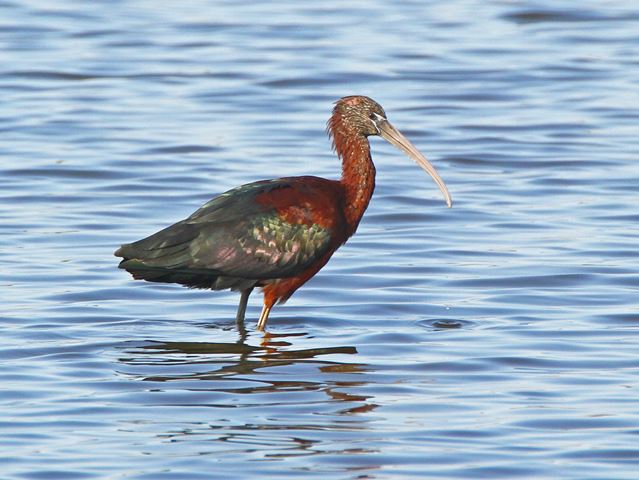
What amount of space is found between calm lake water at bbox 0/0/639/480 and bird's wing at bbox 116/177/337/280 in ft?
1.54

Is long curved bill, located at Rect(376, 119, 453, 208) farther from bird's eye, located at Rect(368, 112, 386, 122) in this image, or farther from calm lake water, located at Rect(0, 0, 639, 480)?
calm lake water, located at Rect(0, 0, 639, 480)

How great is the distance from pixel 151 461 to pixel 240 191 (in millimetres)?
3447

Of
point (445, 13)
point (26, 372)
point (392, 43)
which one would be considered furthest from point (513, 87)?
point (26, 372)

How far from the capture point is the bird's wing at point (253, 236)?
35.0 ft

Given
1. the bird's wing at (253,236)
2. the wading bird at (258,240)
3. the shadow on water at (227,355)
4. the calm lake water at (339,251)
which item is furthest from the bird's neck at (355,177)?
the shadow on water at (227,355)

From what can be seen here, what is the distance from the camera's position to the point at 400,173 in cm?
1673

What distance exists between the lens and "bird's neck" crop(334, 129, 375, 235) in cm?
Result: 1114

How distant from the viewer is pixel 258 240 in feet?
35.3

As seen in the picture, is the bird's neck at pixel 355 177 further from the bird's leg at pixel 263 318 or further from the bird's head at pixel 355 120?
the bird's leg at pixel 263 318

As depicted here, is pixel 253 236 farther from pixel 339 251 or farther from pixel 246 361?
pixel 339 251

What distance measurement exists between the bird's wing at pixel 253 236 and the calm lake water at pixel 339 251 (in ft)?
1.54

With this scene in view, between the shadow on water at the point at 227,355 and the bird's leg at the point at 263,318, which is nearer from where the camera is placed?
the shadow on water at the point at 227,355

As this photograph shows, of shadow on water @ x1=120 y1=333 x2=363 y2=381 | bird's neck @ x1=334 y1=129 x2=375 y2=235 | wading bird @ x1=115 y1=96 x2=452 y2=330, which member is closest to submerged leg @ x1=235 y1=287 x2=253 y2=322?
wading bird @ x1=115 y1=96 x2=452 y2=330

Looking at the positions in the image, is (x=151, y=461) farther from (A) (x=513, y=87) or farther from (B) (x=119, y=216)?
(A) (x=513, y=87)
